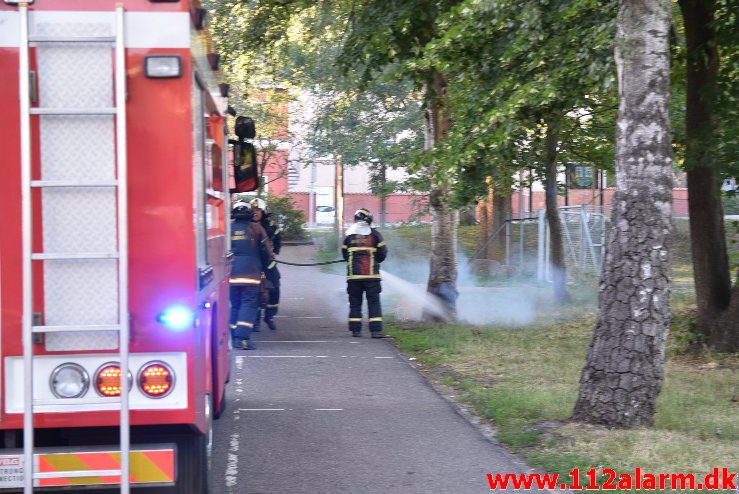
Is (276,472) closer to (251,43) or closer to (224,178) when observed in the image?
(224,178)

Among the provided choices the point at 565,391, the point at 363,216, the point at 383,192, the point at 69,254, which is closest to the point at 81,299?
the point at 69,254

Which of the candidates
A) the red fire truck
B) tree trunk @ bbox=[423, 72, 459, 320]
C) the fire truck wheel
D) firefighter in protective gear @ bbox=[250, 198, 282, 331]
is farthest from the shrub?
the red fire truck

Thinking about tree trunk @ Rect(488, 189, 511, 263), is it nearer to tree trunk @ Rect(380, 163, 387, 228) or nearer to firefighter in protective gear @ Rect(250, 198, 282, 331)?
tree trunk @ Rect(380, 163, 387, 228)

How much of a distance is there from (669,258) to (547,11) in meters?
4.17

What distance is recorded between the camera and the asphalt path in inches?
269

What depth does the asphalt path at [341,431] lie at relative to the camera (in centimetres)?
684

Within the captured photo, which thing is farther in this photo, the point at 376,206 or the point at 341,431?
the point at 376,206

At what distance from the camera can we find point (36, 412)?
4383 millimetres

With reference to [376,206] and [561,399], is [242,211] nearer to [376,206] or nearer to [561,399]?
[561,399]

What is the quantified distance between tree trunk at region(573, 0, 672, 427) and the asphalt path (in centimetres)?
102

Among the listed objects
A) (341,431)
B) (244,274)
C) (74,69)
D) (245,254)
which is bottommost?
(341,431)

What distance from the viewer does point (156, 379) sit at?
4512 mm

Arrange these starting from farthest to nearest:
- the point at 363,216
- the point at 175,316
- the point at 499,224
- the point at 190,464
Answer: the point at 499,224 → the point at 363,216 → the point at 190,464 → the point at 175,316

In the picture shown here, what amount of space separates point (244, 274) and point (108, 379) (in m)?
8.84
